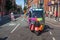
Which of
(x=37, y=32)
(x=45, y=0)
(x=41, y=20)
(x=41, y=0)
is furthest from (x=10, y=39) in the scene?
(x=41, y=0)

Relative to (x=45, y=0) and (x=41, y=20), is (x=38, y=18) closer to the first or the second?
(x=41, y=20)

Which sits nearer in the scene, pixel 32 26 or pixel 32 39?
pixel 32 39

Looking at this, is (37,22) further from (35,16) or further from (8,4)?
(8,4)

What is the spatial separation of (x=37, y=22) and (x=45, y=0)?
2965 inches

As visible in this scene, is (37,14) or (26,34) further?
(37,14)

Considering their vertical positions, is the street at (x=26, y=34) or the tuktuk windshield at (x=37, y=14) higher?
the tuktuk windshield at (x=37, y=14)

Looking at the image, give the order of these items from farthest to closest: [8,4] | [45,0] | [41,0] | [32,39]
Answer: [8,4]
[41,0]
[45,0]
[32,39]

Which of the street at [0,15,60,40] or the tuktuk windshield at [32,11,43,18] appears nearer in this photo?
the street at [0,15,60,40]

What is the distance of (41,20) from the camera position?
23812 millimetres

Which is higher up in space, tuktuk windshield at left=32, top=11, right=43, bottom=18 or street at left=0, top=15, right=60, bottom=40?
tuktuk windshield at left=32, top=11, right=43, bottom=18

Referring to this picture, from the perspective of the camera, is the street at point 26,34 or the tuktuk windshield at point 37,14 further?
the tuktuk windshield at point 37,14

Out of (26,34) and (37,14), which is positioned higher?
(37,14)

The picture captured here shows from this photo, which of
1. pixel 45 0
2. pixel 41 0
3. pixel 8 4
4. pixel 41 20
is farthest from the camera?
pixel 8 4

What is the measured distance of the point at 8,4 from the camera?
115562 millimetres
